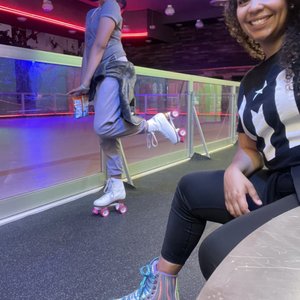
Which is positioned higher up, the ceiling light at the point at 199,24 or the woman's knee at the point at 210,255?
the ceiling light at the point at 199,24

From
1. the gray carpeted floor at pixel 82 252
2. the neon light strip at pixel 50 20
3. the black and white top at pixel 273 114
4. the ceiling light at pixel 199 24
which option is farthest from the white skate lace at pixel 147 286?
the ceiling light at pixel 199 24

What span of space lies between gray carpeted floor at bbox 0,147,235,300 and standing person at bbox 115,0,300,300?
350mm

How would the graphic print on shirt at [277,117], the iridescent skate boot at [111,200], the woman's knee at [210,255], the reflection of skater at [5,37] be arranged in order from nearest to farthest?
the woman's knee at [210,255] < the graphic print on shirt at [277,117] < the iridescent skate boot at [111,200] < the reflection of skater at [5,37]

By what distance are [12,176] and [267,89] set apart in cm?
207

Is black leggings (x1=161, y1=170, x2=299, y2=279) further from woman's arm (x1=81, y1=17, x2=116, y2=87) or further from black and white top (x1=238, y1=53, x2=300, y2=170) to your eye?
woman's arm (x1=81, y1=17, x2=116, y2=87)

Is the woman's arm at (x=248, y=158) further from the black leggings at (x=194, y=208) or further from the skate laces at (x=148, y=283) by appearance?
the skate laces at (x=148, y=283)

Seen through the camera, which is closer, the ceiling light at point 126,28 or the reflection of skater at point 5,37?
the reflection of skater at point 5,37

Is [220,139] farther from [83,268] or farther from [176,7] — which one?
[176,7]

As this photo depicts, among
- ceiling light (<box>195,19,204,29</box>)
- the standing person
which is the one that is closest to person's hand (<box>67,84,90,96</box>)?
the standing person

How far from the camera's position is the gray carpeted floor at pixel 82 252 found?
1266mm

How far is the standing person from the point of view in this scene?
71 centimetres

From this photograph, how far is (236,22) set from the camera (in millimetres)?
1038

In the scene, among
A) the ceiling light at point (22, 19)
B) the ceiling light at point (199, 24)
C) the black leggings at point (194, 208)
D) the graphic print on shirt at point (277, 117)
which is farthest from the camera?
the ceiling light at point (199, 24)

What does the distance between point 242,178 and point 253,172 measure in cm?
11
